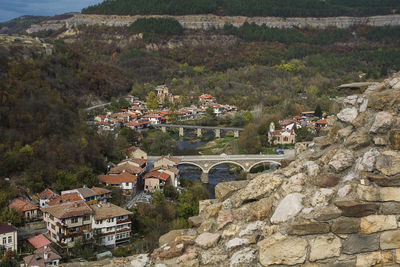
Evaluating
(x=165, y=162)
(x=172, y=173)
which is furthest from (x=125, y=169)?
(x=165, y=162)

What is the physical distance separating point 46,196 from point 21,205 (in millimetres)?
807

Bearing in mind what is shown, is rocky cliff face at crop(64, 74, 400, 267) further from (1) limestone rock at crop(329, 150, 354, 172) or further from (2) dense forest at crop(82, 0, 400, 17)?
(2) dense forest at crop(82, 0, 400, 17)

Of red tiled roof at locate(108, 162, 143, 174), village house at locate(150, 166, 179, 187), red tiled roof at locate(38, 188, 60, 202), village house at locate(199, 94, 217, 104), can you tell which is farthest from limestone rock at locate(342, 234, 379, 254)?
village house at locate(199, 94, 217, 104)

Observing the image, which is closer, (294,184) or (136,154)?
(294,184)

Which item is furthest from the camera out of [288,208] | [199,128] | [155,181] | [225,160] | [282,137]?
[199,128]

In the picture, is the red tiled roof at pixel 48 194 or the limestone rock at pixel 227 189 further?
the red tiled roof at pixel 48 194

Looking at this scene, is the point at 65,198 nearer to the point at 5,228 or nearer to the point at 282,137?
the point at 5,228

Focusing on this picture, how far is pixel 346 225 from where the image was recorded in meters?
2.16

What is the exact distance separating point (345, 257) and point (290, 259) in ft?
0.83

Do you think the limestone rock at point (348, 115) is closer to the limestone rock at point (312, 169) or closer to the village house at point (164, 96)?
the limestone rock at point (312, 169)

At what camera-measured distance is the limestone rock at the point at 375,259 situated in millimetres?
2168

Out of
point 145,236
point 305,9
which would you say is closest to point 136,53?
point 305,9

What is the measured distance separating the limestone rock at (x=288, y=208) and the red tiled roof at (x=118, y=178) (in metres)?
15.9

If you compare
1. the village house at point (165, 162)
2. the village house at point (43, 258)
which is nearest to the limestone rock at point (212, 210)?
the village house at point (43, 258)
